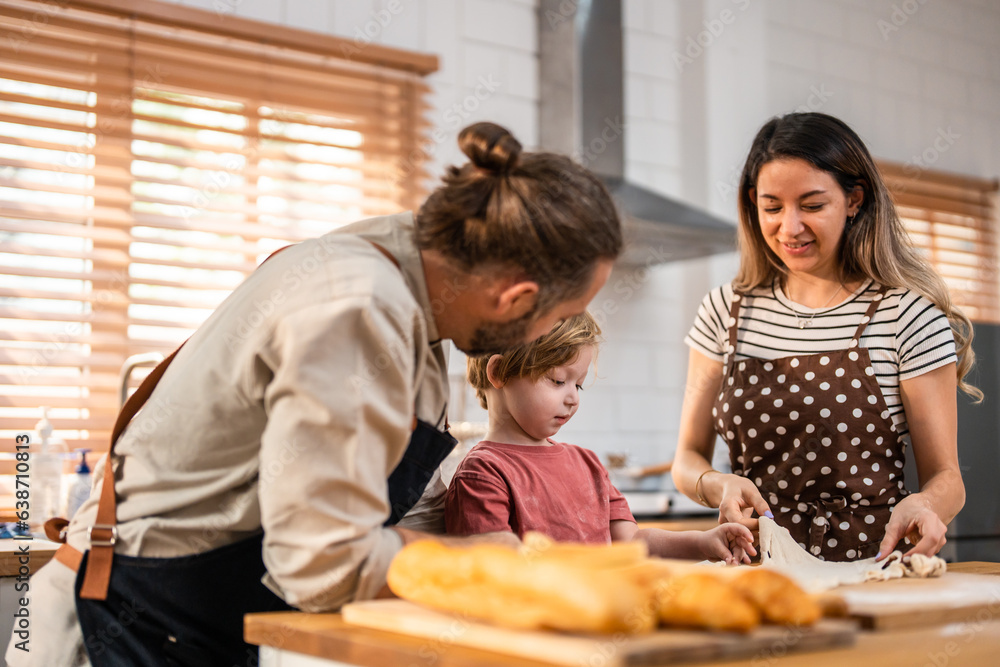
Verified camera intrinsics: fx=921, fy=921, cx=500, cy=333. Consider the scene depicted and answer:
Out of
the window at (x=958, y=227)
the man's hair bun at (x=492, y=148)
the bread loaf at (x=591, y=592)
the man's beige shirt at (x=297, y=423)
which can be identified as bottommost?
the bread loaf at (x=591, y=592)

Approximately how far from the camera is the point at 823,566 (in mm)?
1249

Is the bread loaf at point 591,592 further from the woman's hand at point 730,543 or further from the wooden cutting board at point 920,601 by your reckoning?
the woman's hand at point 730,543

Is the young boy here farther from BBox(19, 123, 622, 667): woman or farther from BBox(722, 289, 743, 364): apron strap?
BBox(722, 289, 743, 364): apron strap

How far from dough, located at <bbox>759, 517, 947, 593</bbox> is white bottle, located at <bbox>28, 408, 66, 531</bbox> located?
1.60 meters

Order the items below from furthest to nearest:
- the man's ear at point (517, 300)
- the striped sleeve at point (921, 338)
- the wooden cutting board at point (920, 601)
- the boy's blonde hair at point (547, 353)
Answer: the striped sleeve at point (921, 338) < the boy's blonde hair at point (547, 353) < the man's ear at point (517, 300) < the wooden cutting board at point (920, 601)

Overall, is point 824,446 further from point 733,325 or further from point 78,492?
point 78,492

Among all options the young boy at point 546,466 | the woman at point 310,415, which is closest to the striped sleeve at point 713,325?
the young boy at point 546,466

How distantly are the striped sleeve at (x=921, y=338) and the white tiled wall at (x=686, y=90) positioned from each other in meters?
1.72

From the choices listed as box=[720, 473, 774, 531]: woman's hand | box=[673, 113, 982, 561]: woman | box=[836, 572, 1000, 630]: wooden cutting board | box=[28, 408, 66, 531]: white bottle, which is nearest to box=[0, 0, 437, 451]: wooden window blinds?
box=[28, 408, 66, 531]: white bottle

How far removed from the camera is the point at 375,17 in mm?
3018

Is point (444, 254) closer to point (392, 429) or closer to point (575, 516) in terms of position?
point (392, 429)

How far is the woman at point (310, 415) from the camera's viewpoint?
797 mm

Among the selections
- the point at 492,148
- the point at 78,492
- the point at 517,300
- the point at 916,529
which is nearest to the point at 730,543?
the point at 916,529

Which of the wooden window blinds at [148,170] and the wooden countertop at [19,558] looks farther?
the wooden window blinds at [148,170]
